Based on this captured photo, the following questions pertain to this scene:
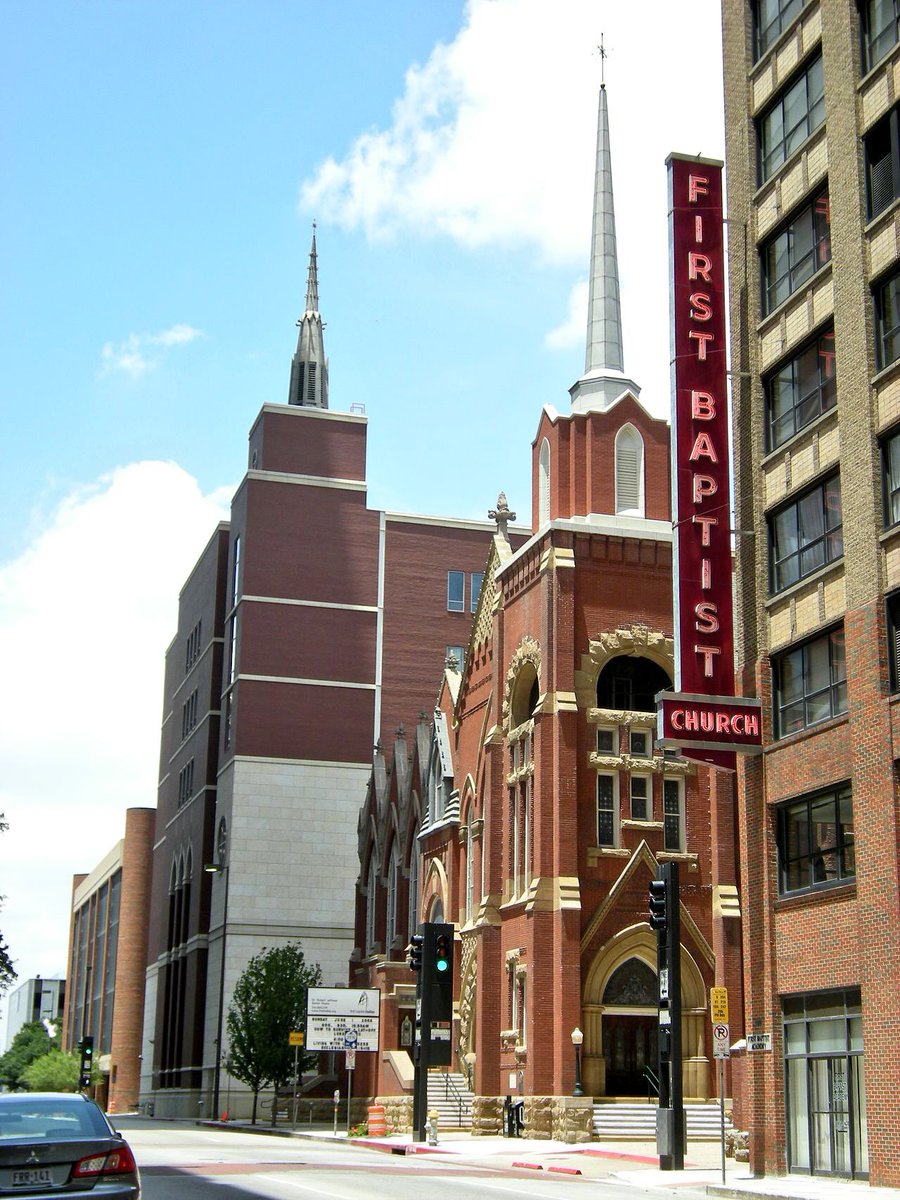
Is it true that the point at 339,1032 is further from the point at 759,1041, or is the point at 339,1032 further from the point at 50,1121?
the point at 50,1121

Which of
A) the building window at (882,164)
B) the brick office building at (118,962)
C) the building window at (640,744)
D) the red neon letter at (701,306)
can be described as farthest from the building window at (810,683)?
the brick office building at (118,962)

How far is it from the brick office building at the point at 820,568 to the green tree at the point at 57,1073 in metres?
97.7

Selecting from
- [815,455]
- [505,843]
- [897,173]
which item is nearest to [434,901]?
[505,843]

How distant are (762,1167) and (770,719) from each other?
8561mm

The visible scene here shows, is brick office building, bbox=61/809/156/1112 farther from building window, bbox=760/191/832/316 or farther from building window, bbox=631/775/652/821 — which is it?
building window, bbox=760/191/832/316

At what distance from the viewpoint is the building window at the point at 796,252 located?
31562mm

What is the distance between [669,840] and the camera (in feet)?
153

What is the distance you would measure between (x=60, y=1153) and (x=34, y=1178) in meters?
0.28

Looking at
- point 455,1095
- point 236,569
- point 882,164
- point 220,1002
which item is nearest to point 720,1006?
point 882,164

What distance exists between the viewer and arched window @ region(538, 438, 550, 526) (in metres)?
50.5

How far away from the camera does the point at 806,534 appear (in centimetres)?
3120

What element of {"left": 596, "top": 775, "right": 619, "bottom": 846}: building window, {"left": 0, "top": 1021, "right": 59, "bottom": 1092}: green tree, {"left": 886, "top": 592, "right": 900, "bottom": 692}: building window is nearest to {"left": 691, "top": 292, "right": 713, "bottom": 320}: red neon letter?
{"left": 886, "top": 592, "right": 900, "bottom": 692}: building window

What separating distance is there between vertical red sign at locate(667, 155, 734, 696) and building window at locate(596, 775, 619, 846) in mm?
13368

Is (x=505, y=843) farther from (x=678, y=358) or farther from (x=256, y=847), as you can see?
(x=256, y=847)
